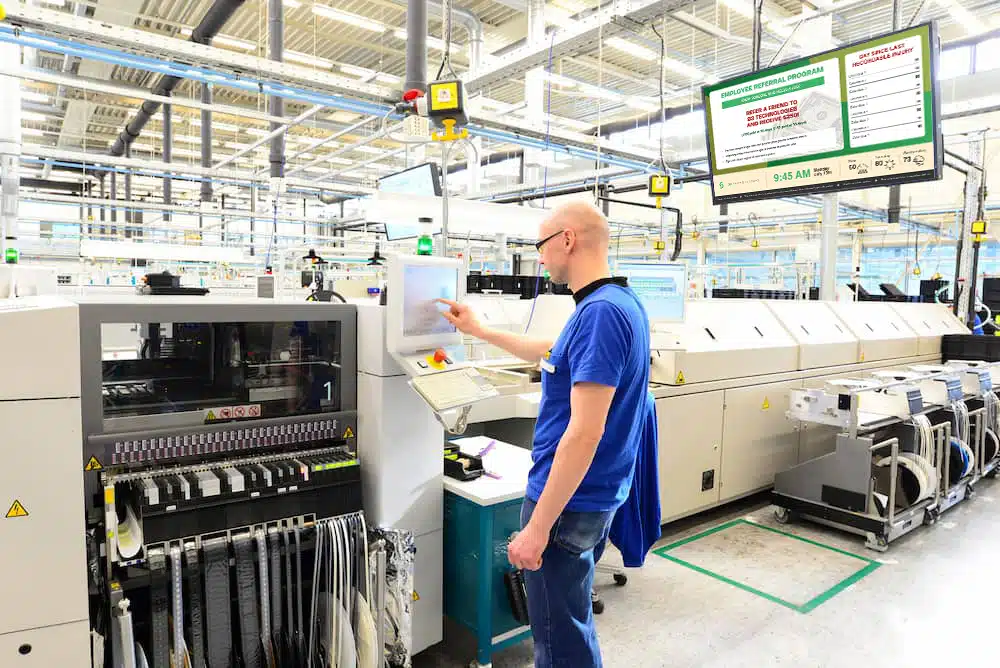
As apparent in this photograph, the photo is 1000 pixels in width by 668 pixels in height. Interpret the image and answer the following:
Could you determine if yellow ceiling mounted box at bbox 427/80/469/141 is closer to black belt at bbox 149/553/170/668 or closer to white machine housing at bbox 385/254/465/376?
white machine housing at bbox 385/254/465/376

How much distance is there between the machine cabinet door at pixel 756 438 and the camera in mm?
3346

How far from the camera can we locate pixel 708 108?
3.41m

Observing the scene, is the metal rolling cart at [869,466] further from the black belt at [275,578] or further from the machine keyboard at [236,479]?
the black belt at [275,578]

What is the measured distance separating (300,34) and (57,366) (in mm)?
6406

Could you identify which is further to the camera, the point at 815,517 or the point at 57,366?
the point at 815,517

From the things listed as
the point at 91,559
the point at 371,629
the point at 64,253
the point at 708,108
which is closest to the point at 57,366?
the point at 91,559

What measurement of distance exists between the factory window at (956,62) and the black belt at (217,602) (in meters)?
7.85

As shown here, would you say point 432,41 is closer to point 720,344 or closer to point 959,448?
point 720,344

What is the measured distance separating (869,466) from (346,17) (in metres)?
5.71

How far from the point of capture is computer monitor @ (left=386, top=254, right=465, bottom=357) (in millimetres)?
1718

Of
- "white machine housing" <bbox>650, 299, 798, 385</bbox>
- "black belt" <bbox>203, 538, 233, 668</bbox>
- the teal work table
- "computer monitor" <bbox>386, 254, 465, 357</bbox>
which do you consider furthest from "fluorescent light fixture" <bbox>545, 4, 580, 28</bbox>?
"black belt" <bbox>203, 538, 233, 668</bbox>

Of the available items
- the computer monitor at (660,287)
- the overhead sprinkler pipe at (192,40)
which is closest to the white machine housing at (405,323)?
the computer monitor at (660,287)

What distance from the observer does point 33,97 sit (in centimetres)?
845

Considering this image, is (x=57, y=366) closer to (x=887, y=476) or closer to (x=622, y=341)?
(x=622, y=341)
